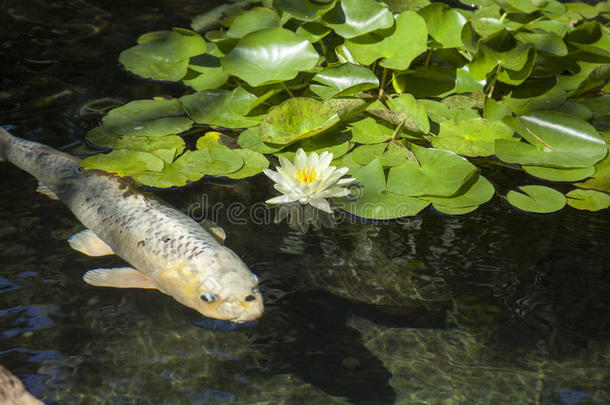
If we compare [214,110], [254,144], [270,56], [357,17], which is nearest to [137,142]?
[214,110]

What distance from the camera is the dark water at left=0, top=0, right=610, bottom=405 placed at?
2145 mm

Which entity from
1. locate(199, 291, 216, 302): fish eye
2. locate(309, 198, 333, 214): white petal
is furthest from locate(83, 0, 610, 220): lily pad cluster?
locate(199, 291, 216, 302): fish eye

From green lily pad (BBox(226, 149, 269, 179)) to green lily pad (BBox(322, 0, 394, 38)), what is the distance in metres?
1.04

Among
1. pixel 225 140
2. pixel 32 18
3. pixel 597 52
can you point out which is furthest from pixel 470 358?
pixel 32 18

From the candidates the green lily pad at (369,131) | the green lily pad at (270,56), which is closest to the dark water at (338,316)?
the green lily pad at (369,131)

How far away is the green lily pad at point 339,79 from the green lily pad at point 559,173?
109 cm

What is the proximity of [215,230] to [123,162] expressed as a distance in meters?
0.72

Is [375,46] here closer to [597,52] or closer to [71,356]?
[597,52]

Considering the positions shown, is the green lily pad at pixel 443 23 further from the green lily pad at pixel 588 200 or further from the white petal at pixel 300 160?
the white petal at pixel 300 160

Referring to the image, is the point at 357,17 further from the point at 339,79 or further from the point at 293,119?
the point at 293,119

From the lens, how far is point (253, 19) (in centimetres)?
392

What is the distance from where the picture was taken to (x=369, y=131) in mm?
3346

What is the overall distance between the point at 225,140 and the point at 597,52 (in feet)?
8.97

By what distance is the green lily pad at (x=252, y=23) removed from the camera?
3.87 metres
